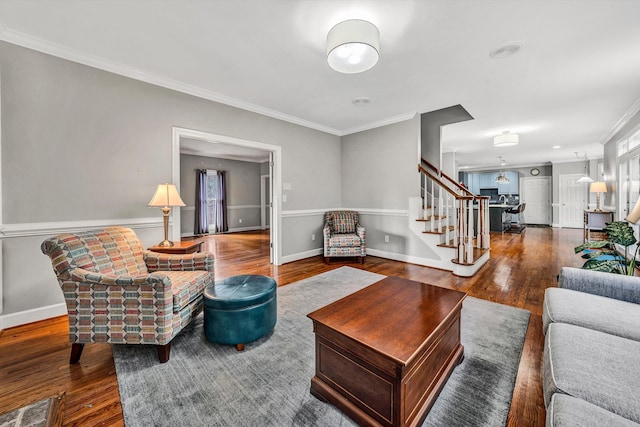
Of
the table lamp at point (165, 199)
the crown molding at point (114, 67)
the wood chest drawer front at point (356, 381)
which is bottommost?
the wood chest drawer front at point (356, 381)

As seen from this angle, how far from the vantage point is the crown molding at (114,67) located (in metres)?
2.23

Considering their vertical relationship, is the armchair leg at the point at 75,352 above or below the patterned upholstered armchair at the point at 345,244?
below

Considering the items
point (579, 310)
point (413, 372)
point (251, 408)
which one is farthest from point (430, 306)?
point (251, 408)

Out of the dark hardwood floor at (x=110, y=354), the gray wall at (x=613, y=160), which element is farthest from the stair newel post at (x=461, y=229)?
the gray wall at (x=613, y=160)

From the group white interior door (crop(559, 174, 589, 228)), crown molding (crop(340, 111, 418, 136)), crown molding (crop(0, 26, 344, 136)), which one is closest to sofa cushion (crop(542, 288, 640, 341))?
crown molding (crop(340, 111, 418, 136))

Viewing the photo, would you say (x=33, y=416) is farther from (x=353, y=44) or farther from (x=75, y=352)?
(x=353, y=44)

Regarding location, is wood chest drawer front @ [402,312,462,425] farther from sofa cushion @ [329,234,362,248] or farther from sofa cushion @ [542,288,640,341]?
sofa cushion @ [329,234,362,248]

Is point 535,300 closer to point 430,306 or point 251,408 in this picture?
point 430,306

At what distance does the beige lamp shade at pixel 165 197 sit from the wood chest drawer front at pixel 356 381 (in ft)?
7.12

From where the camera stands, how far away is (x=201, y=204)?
7754 millimetres

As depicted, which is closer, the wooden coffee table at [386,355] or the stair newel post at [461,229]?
the wooden coffee table at [386,355]

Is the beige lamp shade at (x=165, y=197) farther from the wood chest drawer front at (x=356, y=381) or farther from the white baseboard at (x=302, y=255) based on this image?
the wood chest drawer front at (x=356, y=381)

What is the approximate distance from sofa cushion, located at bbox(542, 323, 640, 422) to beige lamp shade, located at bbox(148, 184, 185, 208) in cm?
309

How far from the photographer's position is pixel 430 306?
1.61m
